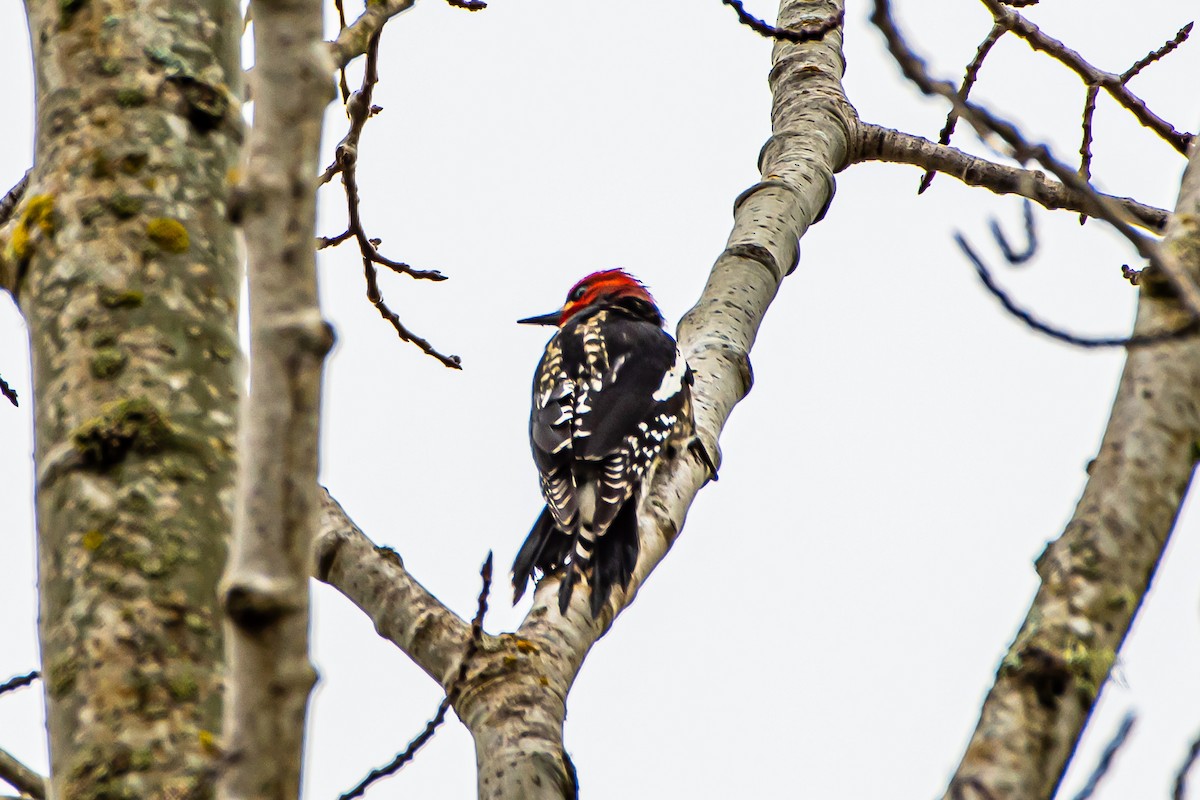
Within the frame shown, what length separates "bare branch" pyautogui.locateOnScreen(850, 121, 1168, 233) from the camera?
169 inches

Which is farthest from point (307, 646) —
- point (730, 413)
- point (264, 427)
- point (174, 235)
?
point (730, 413)

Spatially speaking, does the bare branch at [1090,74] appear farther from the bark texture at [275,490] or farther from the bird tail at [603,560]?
the bark texture at [275,490]

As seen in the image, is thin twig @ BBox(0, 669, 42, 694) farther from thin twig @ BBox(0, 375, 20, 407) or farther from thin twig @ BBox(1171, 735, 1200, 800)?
thin twig @ BBox(1171, 735, 1200, 800)

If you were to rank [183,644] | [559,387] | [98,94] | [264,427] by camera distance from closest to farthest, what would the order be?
1. [264,427]
2. [183,644]
3. [98,94]
4. [559,387]

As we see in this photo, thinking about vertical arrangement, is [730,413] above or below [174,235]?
above

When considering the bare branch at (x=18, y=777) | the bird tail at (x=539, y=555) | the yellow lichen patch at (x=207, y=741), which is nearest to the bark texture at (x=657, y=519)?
the bird tail at (x=539, y=555)

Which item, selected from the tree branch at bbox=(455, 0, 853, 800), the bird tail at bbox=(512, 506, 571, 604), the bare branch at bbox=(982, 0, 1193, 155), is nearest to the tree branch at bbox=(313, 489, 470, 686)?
the tree branch at bbox=(455, 0, 853, 800)

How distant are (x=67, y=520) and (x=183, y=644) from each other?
22cm

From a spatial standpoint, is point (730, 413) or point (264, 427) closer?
point (264, 427)

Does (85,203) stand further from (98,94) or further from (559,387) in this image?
(559,387)

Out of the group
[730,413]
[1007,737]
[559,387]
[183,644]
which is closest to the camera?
[1007,737]

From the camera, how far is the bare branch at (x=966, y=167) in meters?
4.29

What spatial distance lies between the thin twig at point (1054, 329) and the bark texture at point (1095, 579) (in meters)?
0.03

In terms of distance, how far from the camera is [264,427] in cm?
117
